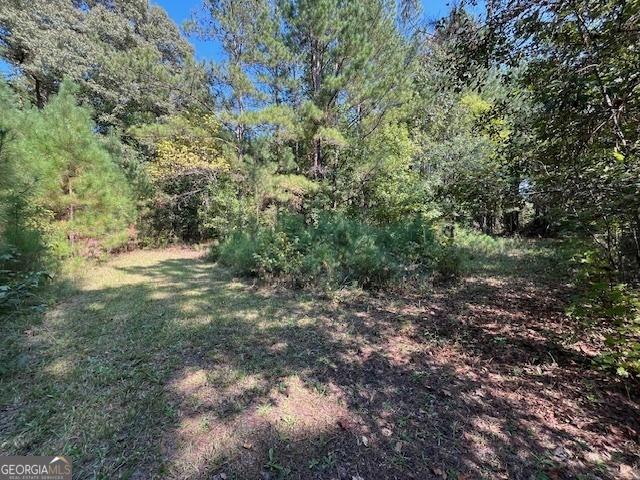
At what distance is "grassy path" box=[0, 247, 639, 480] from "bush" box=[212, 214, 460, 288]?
102 centimetres

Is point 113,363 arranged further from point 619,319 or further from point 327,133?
point 327,133

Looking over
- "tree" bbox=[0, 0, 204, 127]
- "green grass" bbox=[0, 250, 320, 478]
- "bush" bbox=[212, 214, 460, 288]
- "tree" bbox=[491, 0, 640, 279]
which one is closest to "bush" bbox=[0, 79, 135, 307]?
"green grass" bbox=[0, 250, 320, 478]

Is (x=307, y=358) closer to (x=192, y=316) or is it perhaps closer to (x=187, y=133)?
(x=192, y=316)

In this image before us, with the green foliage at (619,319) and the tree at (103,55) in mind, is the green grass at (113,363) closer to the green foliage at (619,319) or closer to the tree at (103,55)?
the green foliage at (619,319)

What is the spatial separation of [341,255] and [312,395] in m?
3.06

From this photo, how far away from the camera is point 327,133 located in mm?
8102

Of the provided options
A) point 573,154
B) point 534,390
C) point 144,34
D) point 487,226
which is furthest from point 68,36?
point 487,226

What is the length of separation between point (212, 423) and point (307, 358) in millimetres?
981

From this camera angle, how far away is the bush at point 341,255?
4.88m

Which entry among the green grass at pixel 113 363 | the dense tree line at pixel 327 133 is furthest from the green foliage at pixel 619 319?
the green grass at pixel 113 363

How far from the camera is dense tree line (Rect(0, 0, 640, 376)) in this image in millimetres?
2346

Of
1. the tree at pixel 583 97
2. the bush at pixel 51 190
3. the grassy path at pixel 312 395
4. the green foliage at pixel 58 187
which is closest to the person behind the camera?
the grassy path at pixel 312 395

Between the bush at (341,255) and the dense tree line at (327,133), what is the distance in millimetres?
40

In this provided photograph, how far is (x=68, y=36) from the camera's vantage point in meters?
10.8
